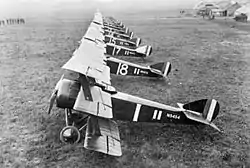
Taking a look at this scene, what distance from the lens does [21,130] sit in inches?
333

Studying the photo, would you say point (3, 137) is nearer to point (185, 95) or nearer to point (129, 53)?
point (185, 95)

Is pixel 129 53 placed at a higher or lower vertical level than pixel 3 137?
higher

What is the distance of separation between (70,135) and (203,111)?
13.3ft

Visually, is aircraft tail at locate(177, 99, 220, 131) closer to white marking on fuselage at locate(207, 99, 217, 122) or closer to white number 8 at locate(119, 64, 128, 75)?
white marking on fuselage at locate(207, 99, 217, 122)

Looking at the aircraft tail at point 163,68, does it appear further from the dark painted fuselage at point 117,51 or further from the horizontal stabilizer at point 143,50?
the horizontal stabilizer at point 143,50

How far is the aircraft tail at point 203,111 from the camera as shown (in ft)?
25.0

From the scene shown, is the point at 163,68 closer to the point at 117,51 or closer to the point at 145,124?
the point at 117,51

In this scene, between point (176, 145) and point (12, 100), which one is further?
point (12, 100)

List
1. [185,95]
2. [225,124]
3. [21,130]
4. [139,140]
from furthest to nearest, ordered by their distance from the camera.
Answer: [185,95]
[225,124]
[21,130]
[139,140]

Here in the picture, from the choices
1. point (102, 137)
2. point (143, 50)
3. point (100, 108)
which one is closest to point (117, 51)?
point (143, 50)

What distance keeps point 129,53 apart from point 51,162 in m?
11.2

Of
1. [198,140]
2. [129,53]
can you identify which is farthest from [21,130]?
[129,53]

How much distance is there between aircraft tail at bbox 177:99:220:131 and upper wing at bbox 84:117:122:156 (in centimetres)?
242

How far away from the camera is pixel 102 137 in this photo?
6.60m
